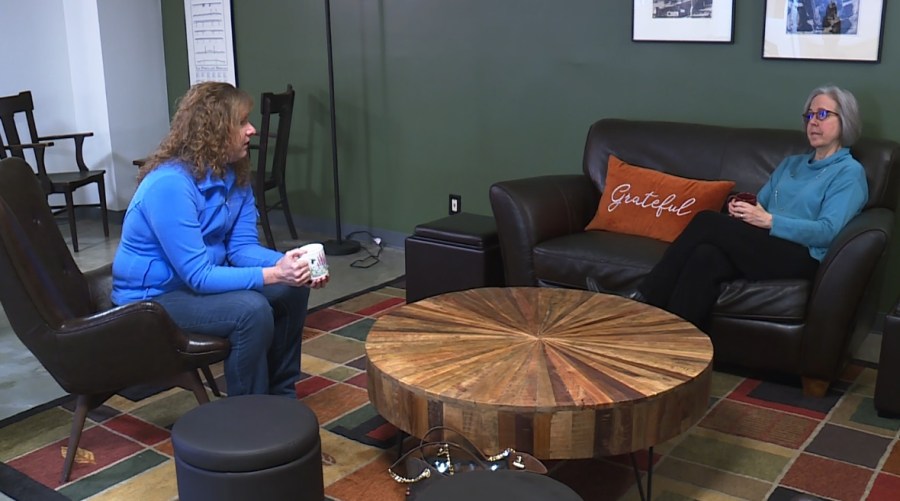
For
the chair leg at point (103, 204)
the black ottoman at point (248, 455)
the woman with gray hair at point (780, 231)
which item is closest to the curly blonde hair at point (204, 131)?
the black ottoman at point (248, 455)

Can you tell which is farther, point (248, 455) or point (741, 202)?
point (741, 202)

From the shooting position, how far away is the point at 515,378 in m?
2.15

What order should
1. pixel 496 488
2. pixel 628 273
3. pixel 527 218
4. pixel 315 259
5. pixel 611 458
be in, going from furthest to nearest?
pixel 527 218, pixel 628 273, pixel 611 458, pixel 315 259, pixel 496 488

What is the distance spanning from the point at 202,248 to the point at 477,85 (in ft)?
7.87

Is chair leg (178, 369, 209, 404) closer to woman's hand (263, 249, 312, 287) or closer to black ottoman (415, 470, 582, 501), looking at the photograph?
woman's hand (263, 249, 312, 287)

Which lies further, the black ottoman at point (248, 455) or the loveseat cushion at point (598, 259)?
the loveseat cushion at point (598, 259)

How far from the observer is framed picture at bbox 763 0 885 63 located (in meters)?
3.48

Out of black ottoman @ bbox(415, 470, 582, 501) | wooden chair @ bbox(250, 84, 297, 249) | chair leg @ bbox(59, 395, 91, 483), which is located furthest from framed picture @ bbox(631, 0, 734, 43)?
chair leg @ bbox(59, 395, 91, 483)

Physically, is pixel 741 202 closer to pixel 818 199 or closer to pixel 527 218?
pixel 818 199

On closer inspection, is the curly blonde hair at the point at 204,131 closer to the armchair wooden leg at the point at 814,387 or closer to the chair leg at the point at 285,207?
the armchair wooden leg at the point at 814,387

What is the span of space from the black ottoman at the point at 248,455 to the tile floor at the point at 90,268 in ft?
4.31

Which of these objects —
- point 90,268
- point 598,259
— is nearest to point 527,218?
point 598,259

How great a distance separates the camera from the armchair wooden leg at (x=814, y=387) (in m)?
3.03

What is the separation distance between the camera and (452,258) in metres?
3.79
